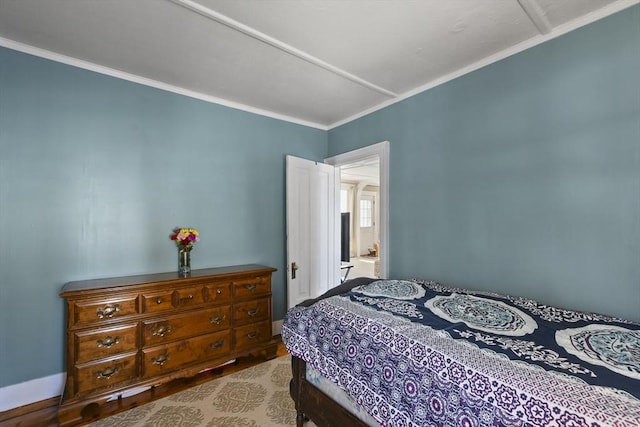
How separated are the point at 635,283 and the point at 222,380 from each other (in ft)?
9.99

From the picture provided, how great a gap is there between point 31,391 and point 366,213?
27.3 ft

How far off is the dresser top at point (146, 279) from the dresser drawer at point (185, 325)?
1.06ft

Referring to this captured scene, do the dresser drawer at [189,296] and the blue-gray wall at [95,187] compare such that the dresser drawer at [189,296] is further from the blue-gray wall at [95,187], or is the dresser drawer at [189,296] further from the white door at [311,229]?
the white door at [311,229]

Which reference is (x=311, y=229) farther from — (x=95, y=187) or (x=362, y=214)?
(x=362, y=214)

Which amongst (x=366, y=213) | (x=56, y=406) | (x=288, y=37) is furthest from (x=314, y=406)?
(x=366, y=213)

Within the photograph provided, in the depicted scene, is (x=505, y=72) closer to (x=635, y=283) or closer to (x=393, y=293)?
(x=635, y=283)

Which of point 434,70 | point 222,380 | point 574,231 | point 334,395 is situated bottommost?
point 222,380

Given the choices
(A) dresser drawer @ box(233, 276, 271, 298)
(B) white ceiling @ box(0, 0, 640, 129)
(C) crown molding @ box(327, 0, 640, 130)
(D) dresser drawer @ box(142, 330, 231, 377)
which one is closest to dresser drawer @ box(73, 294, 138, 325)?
(D) dresser drawer @ box(142, 330, 231, 377)

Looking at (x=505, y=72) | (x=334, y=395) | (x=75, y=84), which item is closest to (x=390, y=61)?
(x=505, y=72)

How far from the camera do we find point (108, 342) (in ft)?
6.79

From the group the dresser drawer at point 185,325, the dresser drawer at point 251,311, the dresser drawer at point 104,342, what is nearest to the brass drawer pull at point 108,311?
the dresser drawer at point 104,342

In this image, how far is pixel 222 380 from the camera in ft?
7.96

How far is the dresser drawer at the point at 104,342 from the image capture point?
77.8 inches

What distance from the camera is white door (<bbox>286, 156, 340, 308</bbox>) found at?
338 centimetres
